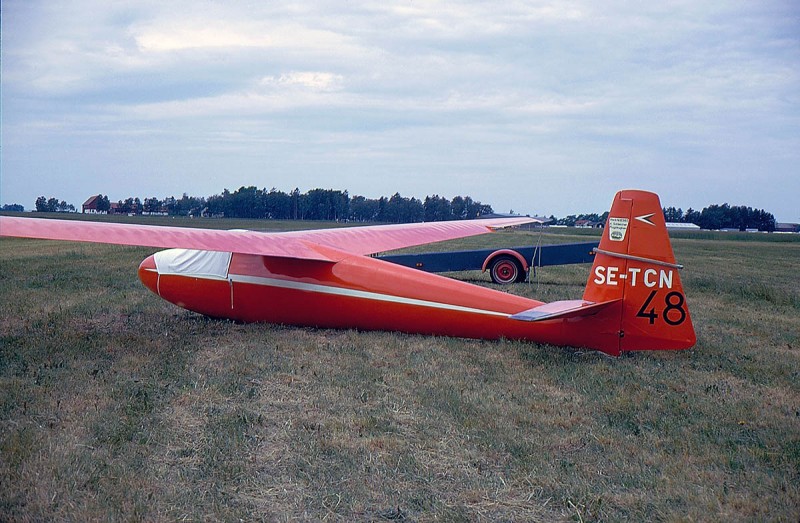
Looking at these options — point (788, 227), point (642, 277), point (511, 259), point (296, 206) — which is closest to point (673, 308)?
point (642, 277)

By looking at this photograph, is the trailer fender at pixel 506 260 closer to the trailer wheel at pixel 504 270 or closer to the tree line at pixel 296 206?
the trailer wheel at pixel 504 270

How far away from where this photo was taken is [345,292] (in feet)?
31.3

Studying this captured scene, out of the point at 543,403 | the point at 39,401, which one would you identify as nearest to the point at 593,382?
the point at 543,403

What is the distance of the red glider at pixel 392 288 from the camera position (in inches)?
301

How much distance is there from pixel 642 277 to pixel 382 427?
384cm

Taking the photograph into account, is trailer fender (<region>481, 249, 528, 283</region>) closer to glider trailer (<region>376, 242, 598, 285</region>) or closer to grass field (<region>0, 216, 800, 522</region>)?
glider trailer (<region>376, 242, 598, 285</region>)

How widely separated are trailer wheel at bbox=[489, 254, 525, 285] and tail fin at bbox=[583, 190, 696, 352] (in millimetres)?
8319

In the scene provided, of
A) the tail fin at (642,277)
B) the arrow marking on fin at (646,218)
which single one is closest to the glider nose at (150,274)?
the tail fin at (642,277)

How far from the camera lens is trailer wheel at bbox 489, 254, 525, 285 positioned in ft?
53.3

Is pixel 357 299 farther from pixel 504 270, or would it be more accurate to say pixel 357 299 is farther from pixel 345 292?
pixel 504 270

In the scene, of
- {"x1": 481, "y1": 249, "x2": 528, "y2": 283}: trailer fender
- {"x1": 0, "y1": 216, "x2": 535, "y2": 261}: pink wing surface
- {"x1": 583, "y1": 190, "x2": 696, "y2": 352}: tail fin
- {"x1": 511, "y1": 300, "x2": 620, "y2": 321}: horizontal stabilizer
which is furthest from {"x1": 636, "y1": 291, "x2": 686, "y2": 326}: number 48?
{"x1": 481, "y1": 249, "x2": 528, "y2": 283}: trailer fender

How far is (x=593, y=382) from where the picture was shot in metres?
7.08

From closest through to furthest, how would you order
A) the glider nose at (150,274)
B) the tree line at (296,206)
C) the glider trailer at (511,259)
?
the glider nose at (150,274), the glider trailer at (511,259), the tree line at (296,206)

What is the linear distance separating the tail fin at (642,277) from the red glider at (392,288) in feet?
0.04
